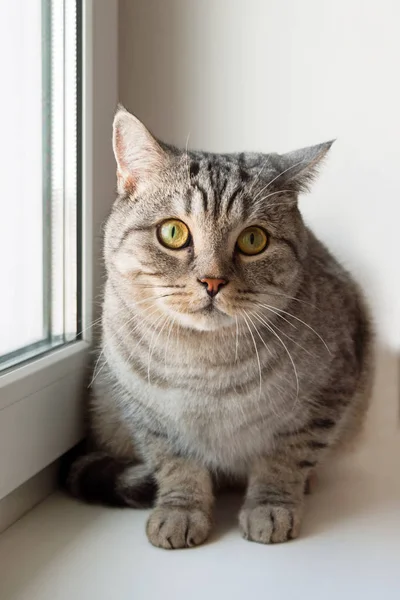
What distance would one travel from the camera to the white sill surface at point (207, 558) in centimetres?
92

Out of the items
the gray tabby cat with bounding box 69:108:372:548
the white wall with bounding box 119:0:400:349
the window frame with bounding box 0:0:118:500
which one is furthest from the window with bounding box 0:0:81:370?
the white wall with bounding box 119:0:400:349

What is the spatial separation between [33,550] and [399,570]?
1.81ft

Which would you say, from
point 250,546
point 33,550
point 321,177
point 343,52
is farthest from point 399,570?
point 343,52

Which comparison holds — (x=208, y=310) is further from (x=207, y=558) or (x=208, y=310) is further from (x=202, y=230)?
(x=207, y=558)

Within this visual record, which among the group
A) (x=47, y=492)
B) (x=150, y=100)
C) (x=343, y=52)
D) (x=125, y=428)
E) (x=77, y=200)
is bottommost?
(x=47, y=492)

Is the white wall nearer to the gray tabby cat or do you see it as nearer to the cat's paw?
the gray tabby cat

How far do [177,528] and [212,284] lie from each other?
15.2 inches

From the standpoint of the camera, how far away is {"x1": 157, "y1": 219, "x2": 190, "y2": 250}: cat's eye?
1.06 m

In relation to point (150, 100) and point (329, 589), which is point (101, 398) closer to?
point (329, 589)

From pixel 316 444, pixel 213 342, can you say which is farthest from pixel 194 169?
pixel 316 444

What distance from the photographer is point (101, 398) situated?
1.32 metres

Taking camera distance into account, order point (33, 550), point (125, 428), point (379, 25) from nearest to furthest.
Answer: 1. point (33, 550)
2. point (125, 428)
3. point (379, 25)

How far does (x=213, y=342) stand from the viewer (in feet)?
3.64

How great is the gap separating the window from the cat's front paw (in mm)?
474
